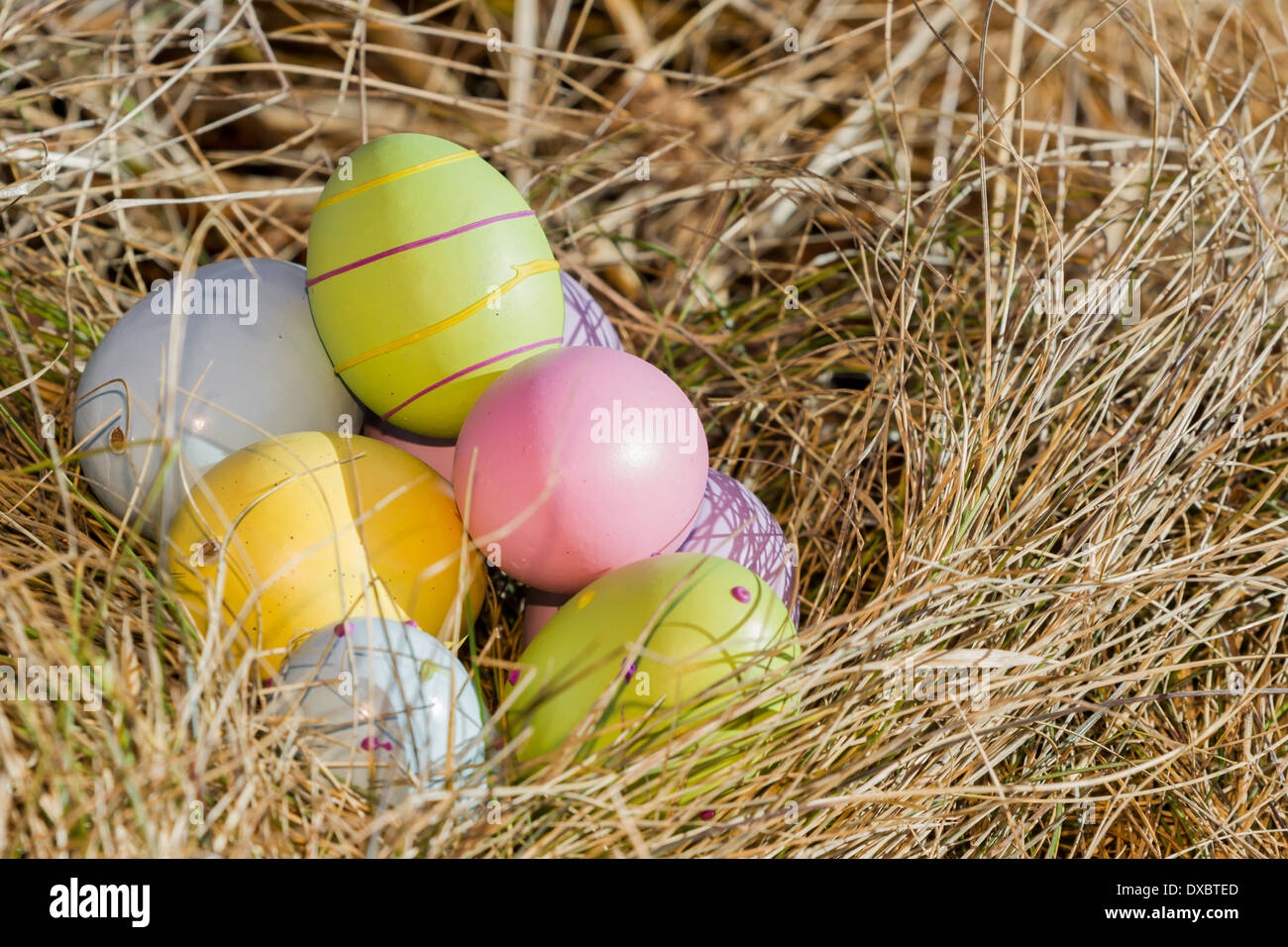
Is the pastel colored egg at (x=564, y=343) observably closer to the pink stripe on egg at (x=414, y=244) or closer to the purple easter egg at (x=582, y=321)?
the purple easter egg at (x=582, y=321)

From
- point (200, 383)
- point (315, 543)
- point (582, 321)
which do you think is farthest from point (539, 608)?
point (200, 383)

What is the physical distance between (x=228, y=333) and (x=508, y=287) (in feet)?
1.37

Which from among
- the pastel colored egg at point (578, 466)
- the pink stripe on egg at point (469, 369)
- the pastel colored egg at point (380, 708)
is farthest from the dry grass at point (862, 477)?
the pink stripe on egg at point (469, 369)

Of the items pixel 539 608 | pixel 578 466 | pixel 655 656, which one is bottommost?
pixel 539 608

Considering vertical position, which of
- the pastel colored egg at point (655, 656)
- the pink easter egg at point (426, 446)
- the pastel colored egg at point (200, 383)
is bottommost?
the pastel colored egg at point (655, 656)

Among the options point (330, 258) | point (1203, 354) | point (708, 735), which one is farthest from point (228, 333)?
point (1203, 354)

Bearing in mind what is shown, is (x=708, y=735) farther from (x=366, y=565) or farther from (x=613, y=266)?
(x=613, y=266)

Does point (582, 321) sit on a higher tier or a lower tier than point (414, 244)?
lower

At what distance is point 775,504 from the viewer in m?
1.92

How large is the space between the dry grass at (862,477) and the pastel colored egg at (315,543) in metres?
0.08

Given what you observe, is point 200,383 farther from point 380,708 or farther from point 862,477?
point 862,477

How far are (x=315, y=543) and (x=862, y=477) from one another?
0.89 meters

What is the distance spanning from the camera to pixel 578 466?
1.39 m

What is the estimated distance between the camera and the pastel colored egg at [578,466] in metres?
1.39
